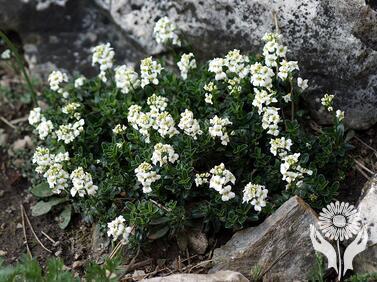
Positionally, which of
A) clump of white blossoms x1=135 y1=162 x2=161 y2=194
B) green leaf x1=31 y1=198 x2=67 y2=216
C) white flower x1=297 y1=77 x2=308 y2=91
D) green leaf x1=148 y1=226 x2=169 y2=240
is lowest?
green leaf x1=31 y1=198 x2=67 y2=216

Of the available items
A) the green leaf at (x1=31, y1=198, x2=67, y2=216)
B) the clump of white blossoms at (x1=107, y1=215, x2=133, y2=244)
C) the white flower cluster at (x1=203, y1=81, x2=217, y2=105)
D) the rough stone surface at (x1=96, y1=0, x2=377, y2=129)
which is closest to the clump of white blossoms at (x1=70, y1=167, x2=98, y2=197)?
the clump of white blossoms at (x1=107, y1=215, x2=133, y2=244)

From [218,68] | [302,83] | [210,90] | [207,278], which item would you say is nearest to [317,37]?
[302,83]

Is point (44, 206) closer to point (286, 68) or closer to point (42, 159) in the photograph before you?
point (42, 159)

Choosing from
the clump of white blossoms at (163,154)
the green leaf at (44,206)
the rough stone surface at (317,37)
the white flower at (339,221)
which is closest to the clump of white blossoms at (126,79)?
the rough stone surface at (317,37)

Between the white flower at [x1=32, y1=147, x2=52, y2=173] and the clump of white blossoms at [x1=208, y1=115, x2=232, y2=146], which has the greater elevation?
the clump of white blossoms at [x1=208, y1=115, x2=232, y2=146]

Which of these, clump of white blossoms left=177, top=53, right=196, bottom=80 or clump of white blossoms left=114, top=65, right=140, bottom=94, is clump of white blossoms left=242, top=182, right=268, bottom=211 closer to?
clump of white blossoms left=177, top=53, right=196, bottom=80
